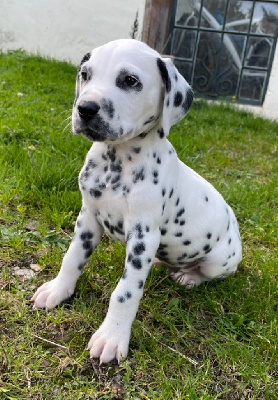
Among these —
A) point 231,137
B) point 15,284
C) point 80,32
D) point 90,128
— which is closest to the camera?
point 90,128

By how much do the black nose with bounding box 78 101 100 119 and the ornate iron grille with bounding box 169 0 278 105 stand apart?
8170mm

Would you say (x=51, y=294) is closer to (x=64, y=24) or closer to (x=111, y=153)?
(x=111, y=153)

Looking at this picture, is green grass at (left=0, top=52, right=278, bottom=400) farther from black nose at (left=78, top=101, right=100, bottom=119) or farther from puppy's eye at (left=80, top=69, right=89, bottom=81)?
black nose at (left=78, top=101, right=100, bottom=119)

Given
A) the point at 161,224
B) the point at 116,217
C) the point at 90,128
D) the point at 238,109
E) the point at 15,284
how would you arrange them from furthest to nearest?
the point at 238,109 < the point at 15,284 < the point at 161,224 < the point at 116,217 < the point at 90,128


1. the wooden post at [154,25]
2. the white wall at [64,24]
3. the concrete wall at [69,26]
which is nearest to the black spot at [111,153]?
the wooden post at [154,25]

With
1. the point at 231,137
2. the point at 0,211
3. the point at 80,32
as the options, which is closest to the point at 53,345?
the point at 0,211

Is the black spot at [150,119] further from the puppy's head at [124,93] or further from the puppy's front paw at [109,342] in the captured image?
the puppy's front paw at [109,342]

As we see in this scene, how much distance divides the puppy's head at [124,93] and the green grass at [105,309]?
0.72 m

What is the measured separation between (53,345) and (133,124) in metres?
1.41

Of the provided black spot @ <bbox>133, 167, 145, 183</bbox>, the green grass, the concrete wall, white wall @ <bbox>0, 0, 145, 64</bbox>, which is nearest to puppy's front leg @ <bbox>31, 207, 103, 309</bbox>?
the green grass

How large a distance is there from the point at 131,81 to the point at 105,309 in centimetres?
155

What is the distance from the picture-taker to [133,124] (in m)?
2.28

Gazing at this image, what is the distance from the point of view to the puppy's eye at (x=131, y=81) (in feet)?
7.26

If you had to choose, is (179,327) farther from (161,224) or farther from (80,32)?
(80,32)
